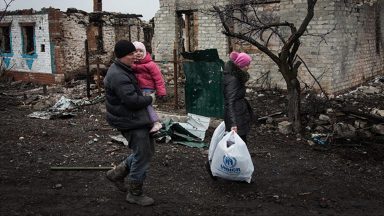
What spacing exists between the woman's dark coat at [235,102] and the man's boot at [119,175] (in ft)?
4.23

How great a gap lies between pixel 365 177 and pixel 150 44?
1626 cm

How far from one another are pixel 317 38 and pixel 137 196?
7.99m

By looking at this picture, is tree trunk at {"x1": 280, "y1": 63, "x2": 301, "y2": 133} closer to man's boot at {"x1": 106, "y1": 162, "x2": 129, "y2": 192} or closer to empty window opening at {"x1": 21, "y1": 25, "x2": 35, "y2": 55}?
man's boot at {"x1": 106, "y1": 162, "x2": 129, "y2": 192}

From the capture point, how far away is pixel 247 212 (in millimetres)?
3824

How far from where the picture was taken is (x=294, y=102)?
6996 mm

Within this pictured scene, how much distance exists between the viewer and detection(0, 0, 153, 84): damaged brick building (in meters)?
15.9

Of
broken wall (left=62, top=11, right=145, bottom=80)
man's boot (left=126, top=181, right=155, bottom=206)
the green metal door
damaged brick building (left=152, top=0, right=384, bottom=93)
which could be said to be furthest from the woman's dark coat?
broken wall (left=62, top=11, right=145, bottom=80)

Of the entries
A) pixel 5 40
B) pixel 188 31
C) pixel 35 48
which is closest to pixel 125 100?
pixel 188 31

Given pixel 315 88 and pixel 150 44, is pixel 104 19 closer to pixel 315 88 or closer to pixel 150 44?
pixel 150 44

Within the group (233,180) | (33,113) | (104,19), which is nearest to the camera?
(233,180)

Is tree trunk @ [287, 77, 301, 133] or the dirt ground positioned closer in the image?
the dirt ground

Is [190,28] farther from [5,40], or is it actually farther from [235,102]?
[5,40]

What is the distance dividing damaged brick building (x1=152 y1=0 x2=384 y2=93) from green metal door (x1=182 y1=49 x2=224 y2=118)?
3.26 metres

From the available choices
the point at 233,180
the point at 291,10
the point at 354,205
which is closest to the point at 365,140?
the point at 354,205
